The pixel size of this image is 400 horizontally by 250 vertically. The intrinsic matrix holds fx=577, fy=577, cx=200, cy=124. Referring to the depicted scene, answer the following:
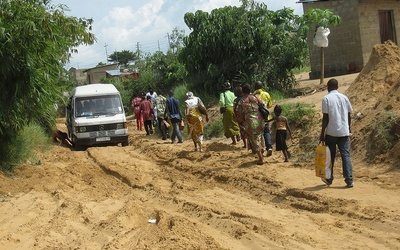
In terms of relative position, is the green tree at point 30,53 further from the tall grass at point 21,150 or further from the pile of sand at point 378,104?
the pile of sand at point 378,104

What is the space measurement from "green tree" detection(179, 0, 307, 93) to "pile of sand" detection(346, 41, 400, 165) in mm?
6424

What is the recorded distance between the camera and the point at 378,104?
38.1ft

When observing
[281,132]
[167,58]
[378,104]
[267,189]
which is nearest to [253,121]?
[281,132]

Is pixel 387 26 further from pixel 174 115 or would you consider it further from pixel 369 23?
pixel 174 115

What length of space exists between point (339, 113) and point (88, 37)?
5.60 meters

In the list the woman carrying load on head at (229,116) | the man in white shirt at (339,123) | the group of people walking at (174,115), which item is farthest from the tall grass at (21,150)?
the man in white shirt at (339,123)

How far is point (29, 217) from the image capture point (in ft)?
28.1

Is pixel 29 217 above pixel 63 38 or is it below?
below

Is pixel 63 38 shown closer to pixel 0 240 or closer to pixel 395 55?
pixel 0 240

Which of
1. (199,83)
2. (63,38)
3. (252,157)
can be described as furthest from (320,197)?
(199,83)

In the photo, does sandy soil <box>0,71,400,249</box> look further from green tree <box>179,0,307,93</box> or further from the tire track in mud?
green tree <box>179,0,307,93</box>

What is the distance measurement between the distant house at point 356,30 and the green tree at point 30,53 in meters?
12.7

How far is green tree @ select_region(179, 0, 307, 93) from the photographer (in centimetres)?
2039

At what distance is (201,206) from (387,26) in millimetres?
17045
